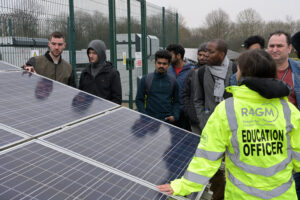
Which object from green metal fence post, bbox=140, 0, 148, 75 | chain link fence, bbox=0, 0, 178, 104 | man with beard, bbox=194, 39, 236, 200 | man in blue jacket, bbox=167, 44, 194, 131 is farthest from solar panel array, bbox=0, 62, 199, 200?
green metal fence post, bbox=140, 0, 148, 75

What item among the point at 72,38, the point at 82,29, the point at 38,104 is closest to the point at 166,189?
the point at 38,104

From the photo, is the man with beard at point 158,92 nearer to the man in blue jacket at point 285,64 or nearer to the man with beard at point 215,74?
the man with beard at point 215,74

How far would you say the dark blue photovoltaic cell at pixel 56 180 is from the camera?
1556mm

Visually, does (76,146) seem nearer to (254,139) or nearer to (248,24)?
(254,139)

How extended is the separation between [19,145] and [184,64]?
401 cm

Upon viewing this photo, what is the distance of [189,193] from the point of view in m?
1.99

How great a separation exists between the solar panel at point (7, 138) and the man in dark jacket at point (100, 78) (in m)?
2.29

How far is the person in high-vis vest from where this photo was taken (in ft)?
6.66

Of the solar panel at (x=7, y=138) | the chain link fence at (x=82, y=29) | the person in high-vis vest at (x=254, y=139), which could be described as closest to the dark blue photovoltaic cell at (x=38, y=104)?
the solar panel at (x=7, y=138)

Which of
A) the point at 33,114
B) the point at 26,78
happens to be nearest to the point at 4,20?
the point at 26,78

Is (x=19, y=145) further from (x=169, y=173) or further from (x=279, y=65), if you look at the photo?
(x=279, y=65)

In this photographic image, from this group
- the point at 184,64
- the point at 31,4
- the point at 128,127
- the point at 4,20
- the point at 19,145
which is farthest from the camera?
the point at 184,64

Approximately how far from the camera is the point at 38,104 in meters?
2.69

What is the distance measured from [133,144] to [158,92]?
221cm
